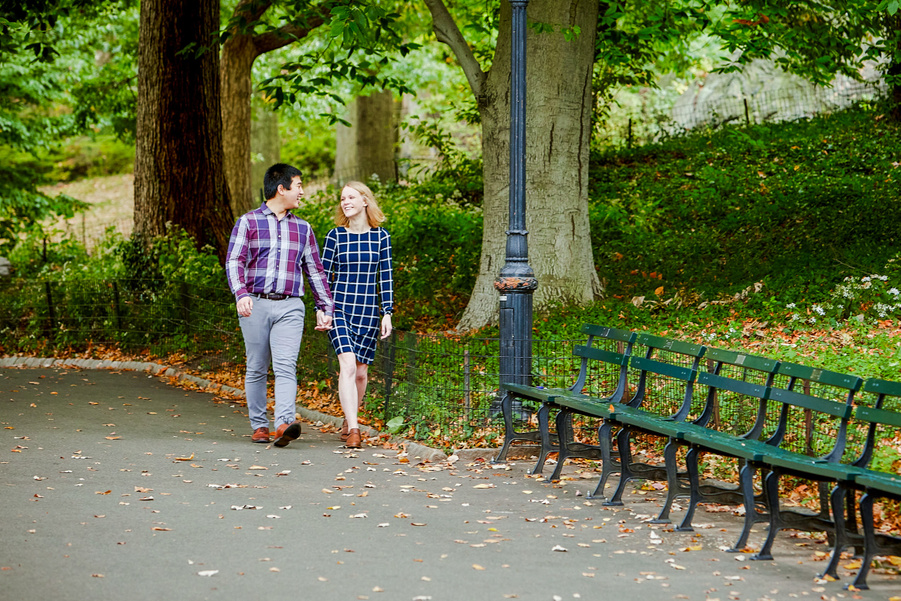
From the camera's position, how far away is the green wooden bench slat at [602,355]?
23.5 feet

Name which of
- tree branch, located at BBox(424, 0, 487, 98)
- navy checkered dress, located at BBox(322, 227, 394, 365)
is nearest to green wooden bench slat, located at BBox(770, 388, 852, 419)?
navy checkered dress, located at BBox(322, 227, 394, 365)

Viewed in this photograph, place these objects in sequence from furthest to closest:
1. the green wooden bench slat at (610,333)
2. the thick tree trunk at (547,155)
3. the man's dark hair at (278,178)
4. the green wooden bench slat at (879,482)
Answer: the thick tree trunk at (547,155) < the man's dark hair at (278,178) < the green wooden bench slat at (610,333) < the green wooden bench slat at (879,482)

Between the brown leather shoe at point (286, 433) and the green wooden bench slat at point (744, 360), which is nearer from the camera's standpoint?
the green wooden bench slat at point (744, 360)

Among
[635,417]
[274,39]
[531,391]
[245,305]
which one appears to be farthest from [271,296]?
[274,39]

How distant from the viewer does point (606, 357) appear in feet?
23.9

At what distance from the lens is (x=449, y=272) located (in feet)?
46.4

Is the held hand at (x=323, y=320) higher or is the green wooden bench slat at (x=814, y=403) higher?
the held hand at (x=323, y=320)

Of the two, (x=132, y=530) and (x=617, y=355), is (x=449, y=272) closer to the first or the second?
(x=617, y=355)

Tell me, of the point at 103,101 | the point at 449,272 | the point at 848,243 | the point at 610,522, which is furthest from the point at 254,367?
the point at 103,101

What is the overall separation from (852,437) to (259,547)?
3982mm

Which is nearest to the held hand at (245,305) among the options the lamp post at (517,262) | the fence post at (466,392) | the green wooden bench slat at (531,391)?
the fence post at (466,392)

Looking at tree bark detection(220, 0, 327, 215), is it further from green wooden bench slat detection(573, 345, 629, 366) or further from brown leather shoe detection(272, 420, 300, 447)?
green wooden bench slat detection(573, 345, 629, 366)

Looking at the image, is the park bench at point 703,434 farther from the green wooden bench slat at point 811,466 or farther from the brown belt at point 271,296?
the brown belt at point 271,296

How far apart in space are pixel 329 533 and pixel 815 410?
2698 mm
